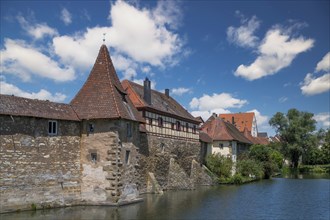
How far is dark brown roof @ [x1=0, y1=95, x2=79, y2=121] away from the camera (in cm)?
2275

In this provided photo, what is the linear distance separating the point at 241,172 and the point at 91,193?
27.3 meters

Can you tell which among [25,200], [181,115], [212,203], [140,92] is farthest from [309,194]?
[25,200]

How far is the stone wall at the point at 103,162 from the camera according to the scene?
2533 centimetres

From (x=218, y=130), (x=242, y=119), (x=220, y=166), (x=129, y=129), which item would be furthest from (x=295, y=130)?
(x=129, y=129)

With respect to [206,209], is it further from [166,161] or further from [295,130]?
[295,130]

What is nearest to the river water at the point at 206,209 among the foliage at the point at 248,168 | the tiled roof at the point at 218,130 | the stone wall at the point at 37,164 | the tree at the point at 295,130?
the stone wall at the point at 37,164

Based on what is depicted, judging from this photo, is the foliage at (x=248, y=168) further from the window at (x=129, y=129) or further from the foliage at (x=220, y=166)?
the window at (x=129, y=129)

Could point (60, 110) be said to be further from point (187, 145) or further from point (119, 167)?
point (187, 145)

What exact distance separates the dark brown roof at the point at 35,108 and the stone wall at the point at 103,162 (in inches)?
62.9

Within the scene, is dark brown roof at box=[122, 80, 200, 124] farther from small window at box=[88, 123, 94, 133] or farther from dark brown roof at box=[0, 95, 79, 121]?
dark brown roof at box=[0, 95, 79, 121]

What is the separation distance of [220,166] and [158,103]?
12.6 metres

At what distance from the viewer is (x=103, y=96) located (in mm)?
26891

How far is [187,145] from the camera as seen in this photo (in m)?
42.1

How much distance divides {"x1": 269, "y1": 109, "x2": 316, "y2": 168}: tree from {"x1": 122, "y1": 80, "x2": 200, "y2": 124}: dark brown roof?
39.9 meters
